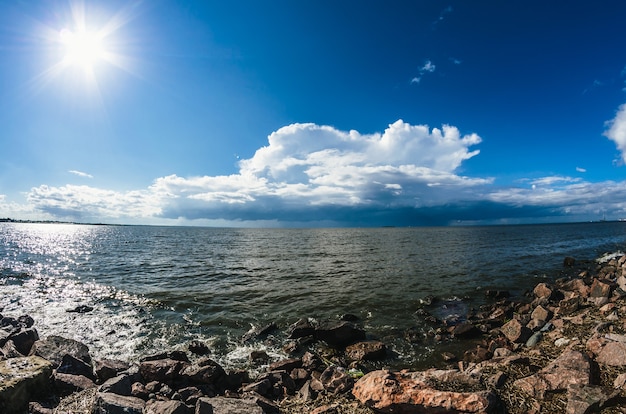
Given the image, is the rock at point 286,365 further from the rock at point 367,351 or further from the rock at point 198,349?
the rock at point 198,349

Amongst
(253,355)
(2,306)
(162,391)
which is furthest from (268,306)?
(2,306)

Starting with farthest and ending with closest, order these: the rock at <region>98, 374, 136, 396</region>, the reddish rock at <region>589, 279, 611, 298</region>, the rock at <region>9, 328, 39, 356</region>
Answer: the reddish rock at <region>589, 279, 611, 298</region>
the rock at <region>9, 328, 39, 356</region>
the rock at <region>98, 374, 136, 396</region>

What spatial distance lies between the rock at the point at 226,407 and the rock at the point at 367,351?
23.6 feet

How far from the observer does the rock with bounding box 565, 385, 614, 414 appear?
18.2 feet

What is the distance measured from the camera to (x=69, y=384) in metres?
8.20

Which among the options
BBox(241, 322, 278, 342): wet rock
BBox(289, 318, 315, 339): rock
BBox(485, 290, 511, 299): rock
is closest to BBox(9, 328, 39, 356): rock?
BBox(241, 322, 278, 342): wet rock

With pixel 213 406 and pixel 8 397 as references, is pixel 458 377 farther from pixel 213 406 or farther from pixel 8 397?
pixel 8 397

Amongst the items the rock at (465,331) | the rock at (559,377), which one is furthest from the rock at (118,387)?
the rock at (465,331)

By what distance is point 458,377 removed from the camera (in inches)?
274

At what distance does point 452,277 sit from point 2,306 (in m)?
37.8

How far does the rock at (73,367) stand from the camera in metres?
9.84

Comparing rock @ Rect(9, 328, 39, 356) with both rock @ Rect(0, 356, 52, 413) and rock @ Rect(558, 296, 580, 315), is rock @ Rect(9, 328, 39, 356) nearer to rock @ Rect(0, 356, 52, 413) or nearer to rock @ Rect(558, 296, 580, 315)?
rock @ Rect(0, 356, 52, 413)

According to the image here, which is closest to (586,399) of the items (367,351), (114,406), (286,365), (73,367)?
(367,351)

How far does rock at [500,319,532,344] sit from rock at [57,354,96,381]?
17.2m
